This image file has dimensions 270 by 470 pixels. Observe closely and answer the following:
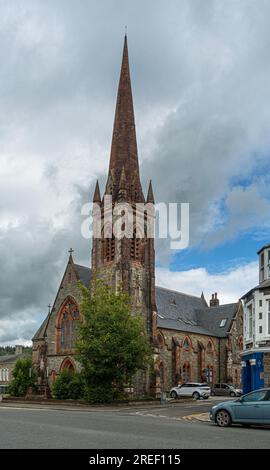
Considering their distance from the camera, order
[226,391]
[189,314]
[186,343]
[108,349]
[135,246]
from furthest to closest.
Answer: [189,314] < [186,343] < [226,391] < [135,246] < [108,349]

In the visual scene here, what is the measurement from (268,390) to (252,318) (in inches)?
457

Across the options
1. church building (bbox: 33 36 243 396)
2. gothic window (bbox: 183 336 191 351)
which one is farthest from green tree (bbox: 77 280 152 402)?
gothic window (bbox: 183 336 191 351)

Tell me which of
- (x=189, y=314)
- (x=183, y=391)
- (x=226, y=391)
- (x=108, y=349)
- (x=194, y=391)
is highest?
(x=189, y=314)

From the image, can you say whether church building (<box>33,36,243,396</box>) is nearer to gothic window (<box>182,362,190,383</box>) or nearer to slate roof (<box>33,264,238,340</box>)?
gothic window (<box>182,362,190,383</box>)

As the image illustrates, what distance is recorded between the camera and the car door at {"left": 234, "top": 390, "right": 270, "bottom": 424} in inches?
724

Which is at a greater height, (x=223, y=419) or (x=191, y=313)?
(x=191, y=313)

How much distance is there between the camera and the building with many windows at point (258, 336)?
27.7 meters

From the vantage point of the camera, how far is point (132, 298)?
161ft

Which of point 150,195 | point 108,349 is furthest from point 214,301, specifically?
point 108,349

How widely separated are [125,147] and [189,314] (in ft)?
78.9

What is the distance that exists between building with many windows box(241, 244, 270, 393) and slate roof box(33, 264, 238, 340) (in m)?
26.5

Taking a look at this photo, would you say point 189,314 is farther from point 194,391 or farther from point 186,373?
point 194,391
